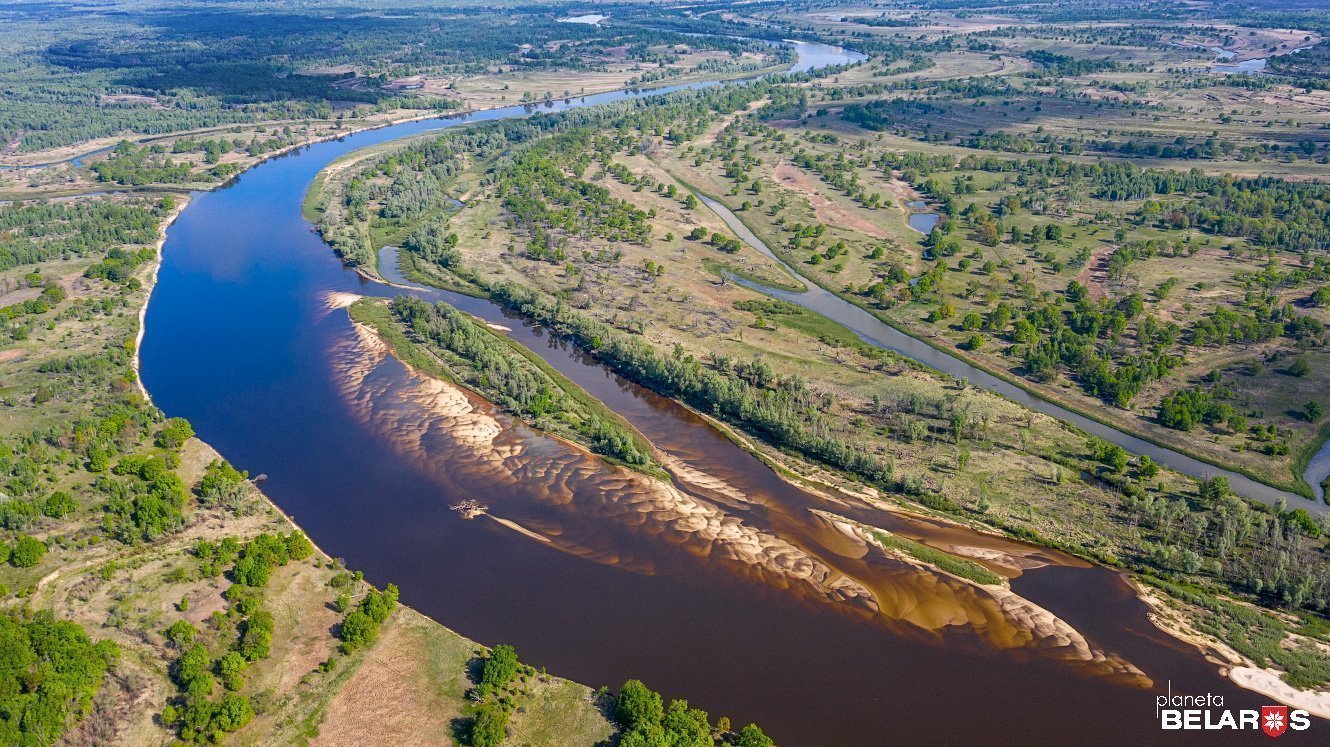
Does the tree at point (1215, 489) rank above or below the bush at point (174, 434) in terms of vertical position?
above

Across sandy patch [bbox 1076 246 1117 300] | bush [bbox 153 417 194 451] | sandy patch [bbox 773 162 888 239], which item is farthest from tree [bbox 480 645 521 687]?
sandy patch [bbox 773 162 888 239]

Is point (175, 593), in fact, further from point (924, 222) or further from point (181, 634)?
point (924, 222)

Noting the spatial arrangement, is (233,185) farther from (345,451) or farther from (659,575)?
(659,575)

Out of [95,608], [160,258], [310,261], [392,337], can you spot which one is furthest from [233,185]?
[95,608]

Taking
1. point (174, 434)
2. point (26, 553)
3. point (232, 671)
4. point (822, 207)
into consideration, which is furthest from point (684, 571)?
point (822, 207)

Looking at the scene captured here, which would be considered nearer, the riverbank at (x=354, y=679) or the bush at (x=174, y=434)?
the riverbank at (x=354, y=679)

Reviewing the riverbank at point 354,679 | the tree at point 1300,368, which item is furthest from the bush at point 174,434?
the tree at point 1300,368

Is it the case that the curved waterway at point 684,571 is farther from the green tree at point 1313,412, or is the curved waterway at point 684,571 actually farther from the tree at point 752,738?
the green tree at point 1313,412
